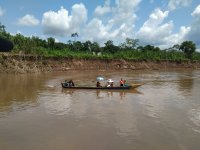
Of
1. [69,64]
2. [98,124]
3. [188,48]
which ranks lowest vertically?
[98,124]

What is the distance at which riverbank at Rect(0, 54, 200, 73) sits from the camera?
1909 inches

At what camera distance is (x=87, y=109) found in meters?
18.0

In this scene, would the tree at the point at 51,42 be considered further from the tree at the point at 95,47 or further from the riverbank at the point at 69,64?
the riverbank at the point at 69,64

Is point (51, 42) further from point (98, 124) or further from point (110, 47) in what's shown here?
point (98, 124)

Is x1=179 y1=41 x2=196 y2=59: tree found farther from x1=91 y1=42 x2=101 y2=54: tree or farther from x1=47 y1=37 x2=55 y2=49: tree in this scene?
x1=47 y1=37 x2=55 y2=49: tree

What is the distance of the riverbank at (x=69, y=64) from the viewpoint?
48500 mm

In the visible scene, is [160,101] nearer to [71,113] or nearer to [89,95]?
[89,95]

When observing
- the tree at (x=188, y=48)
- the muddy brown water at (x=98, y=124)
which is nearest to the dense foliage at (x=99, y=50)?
Answer: the tree at (x=188, y=48)

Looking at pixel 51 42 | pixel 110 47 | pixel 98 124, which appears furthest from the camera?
pixel 110 47

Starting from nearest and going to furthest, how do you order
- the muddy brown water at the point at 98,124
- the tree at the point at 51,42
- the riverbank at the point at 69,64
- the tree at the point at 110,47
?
1. the muddy brown water at the point at 98,124
2. the riverbank at the point at 69,64
3. the tree at the point at 51,42
4. the tree at the point at 110,47

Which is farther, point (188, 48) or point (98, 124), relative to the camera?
point (188, 48)

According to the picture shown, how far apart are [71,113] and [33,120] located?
264 cm

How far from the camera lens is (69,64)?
6350 cm

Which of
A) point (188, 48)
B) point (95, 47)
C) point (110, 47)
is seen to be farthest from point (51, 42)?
point (188, 48)
